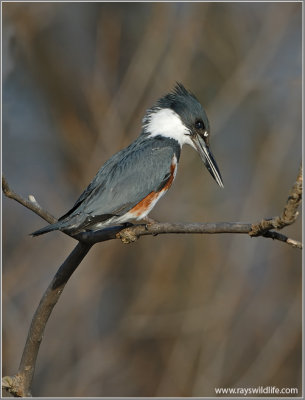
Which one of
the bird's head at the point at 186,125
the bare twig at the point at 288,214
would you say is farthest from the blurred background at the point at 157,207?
the bare twig at the point at 288,214

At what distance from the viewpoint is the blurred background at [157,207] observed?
4441 millimetres

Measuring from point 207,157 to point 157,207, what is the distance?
59.4 inches

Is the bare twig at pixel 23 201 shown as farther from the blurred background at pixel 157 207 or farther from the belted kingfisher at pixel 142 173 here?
the blurred background at pixel 157 207

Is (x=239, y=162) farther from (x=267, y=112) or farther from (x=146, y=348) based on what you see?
(x=146, y=348)

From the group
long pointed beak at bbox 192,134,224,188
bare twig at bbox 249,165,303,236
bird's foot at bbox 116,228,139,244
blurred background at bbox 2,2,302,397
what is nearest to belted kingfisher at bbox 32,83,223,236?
long pointed beak at bbox 192,134,224,188

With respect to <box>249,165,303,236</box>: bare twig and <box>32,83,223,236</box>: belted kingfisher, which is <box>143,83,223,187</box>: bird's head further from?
<box>249,165,303,236</box>: bare twig

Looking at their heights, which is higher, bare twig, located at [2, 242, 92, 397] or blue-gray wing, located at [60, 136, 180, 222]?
blue-gray wing, located at [60, 136, 180, 222]

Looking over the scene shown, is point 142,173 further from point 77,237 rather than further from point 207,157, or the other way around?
point 77,237

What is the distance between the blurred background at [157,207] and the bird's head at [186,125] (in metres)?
1.37

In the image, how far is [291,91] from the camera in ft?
15.6

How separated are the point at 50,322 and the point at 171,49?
8.08 feet

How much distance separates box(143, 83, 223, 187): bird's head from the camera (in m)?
3.13

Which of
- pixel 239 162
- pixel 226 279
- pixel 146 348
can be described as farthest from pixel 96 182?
pixel 239 162

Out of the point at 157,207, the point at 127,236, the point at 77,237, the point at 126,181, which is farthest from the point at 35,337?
the point at 157,207
